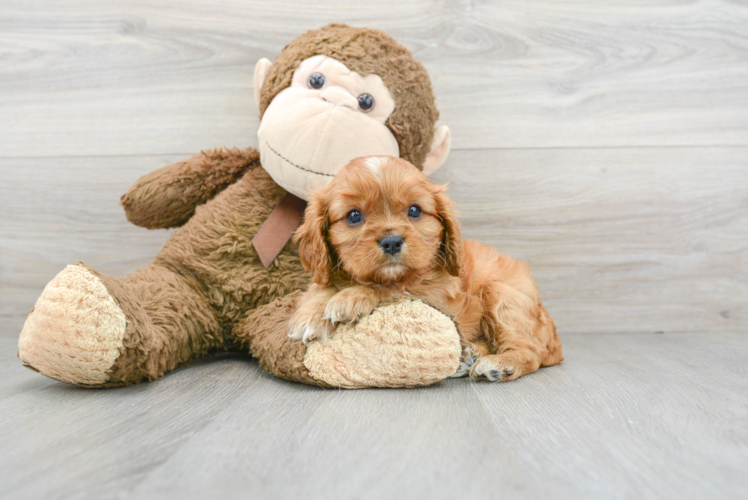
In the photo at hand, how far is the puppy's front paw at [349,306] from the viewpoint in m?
1.26

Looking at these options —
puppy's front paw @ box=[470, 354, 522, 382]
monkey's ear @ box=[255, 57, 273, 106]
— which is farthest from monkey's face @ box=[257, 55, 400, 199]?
puppy's front paw @ box=[470, 354, 522, 382]

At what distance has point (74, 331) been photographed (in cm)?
117

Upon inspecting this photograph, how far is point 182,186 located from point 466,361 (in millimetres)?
1051

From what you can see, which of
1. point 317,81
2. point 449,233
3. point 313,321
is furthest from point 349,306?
point 317,81

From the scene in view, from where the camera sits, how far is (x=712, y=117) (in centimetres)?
210

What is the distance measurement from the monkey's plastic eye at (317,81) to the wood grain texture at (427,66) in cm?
57

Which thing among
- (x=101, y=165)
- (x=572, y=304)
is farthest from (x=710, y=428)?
(x=101, y=165)

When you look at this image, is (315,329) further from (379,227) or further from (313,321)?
(379,227)

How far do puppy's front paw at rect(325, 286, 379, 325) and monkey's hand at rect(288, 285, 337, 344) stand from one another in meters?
0.03

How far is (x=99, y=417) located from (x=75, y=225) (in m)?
1.24

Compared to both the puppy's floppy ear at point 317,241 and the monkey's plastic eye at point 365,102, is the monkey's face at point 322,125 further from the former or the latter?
the puppy's floppy ear at point 317,241

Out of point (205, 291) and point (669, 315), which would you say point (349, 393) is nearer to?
point (205, 291)

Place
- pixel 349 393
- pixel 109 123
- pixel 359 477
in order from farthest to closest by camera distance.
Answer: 1. pixel 109 123
2. pixel 349 393
3. pixel 359 477

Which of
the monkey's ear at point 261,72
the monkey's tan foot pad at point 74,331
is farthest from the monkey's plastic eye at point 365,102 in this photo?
the monkey's tan foot pad at point 74,331
